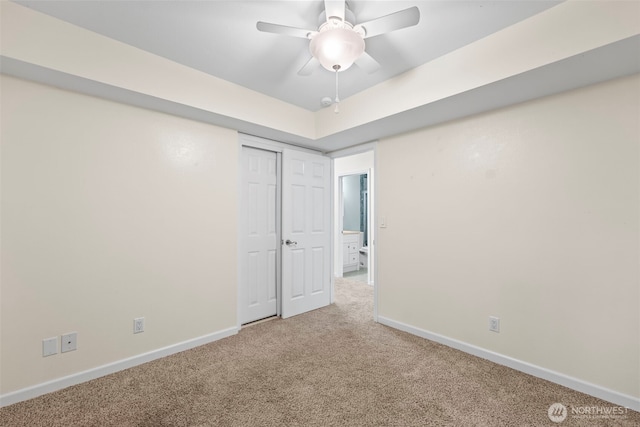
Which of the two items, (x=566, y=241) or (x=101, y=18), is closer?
(x=101, y=18)

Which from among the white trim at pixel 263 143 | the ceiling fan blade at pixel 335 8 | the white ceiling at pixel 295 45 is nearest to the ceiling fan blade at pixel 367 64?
the white ceiling at pixel 295 45

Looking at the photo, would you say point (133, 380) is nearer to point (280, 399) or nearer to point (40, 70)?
point (280, 399)

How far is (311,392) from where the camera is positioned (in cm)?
192

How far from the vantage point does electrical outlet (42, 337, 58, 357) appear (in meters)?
1.90

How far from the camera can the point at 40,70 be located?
1.74m

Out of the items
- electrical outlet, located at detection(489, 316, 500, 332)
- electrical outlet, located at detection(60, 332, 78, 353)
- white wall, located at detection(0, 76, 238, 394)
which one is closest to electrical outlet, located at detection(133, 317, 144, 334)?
white wall, located at detection(0, 76, 238, 394)

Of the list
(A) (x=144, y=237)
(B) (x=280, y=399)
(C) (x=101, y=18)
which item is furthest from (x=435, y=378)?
(C) (x=101, y=18)

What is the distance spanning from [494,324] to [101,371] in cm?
313

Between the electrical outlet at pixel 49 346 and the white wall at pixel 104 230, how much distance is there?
25 mm

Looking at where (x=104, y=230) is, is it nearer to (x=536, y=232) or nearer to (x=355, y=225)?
(x=536, y=232)

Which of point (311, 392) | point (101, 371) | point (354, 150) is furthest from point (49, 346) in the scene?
point (354, 150)

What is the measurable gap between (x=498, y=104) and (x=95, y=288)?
346 cm

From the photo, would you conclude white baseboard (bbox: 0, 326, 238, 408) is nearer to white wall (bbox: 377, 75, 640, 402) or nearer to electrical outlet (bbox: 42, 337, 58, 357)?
electrical outlet (bbox: 42, 337, 58, 357)

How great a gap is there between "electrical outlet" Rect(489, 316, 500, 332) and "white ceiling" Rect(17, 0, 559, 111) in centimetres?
216
